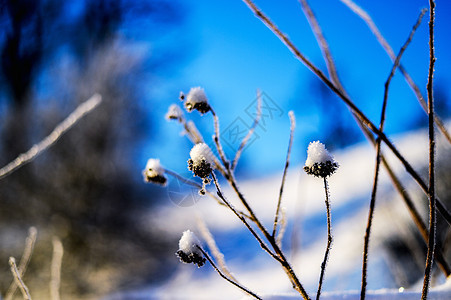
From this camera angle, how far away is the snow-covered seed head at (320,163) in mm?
291

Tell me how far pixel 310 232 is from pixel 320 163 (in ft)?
17.0

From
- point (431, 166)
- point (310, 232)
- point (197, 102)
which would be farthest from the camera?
point (310, 232)

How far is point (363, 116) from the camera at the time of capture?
0.27 m

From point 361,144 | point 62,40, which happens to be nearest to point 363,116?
point 62,40

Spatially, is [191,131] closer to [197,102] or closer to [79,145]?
[197,102]

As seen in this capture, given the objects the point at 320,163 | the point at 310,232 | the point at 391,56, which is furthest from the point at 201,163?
the point at 310,232

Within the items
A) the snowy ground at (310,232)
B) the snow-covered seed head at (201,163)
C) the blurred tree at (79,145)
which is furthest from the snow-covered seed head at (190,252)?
the blurred tree at (79,145)

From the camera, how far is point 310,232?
5.15 meters

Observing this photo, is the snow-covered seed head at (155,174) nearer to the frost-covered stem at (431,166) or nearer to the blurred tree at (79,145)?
the frost-covered stem at (431,166)

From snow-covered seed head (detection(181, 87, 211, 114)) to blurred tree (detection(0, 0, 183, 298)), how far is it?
179 inches

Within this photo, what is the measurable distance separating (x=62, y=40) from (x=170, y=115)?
6.60 m

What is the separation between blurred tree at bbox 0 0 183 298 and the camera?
4621mm

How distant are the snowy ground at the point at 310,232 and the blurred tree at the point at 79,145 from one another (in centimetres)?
67

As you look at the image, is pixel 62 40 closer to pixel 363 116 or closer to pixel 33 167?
pixel 33 167
